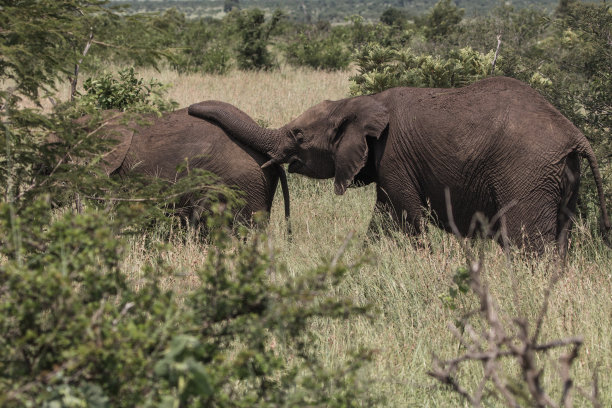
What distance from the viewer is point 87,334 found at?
8.36ft

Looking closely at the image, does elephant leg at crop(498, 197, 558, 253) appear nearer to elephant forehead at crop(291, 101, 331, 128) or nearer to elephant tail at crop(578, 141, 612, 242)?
elephant tail at crop(578, 141, 612, 242)

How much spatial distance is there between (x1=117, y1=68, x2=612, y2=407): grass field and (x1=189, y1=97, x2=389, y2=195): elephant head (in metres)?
Result: 0.69

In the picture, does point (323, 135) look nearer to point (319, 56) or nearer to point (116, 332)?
point (116, 332)

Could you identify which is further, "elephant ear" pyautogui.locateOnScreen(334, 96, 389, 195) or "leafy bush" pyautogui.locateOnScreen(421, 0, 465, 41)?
"leafy bush" pyautogui.locateOnScreen(421, 0, 465, 41)

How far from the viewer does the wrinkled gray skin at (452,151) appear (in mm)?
5816

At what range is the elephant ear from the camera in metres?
6.78

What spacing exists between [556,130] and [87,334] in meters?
4.36

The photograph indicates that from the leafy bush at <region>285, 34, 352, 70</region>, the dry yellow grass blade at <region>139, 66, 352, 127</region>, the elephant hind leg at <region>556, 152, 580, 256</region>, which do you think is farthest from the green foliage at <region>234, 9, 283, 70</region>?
the elephant hind leg at <region>556, 152, 580, 256</region>

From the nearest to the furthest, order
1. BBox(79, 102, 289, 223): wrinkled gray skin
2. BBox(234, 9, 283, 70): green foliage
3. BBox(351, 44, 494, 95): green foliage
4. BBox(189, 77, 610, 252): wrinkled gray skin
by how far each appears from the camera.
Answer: BBox(189, 77, 610, 252): wrinkled gray skin → BBox(79, 102, 289, 223): wrinkled gray skin → BBox(351, 44, 494, 95): green foliage → BBox(234, 9, 283, 70): green foliage

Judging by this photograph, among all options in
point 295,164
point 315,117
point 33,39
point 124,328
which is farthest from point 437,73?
point 124,328

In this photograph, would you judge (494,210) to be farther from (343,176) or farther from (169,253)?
(169,253)

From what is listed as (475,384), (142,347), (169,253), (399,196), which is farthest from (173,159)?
(142,347)

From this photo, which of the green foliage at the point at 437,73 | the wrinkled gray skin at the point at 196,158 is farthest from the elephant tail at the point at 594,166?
the green foliage at the point at 437,73

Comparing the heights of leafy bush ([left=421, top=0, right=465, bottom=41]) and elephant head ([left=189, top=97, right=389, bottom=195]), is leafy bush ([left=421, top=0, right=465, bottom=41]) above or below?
below
